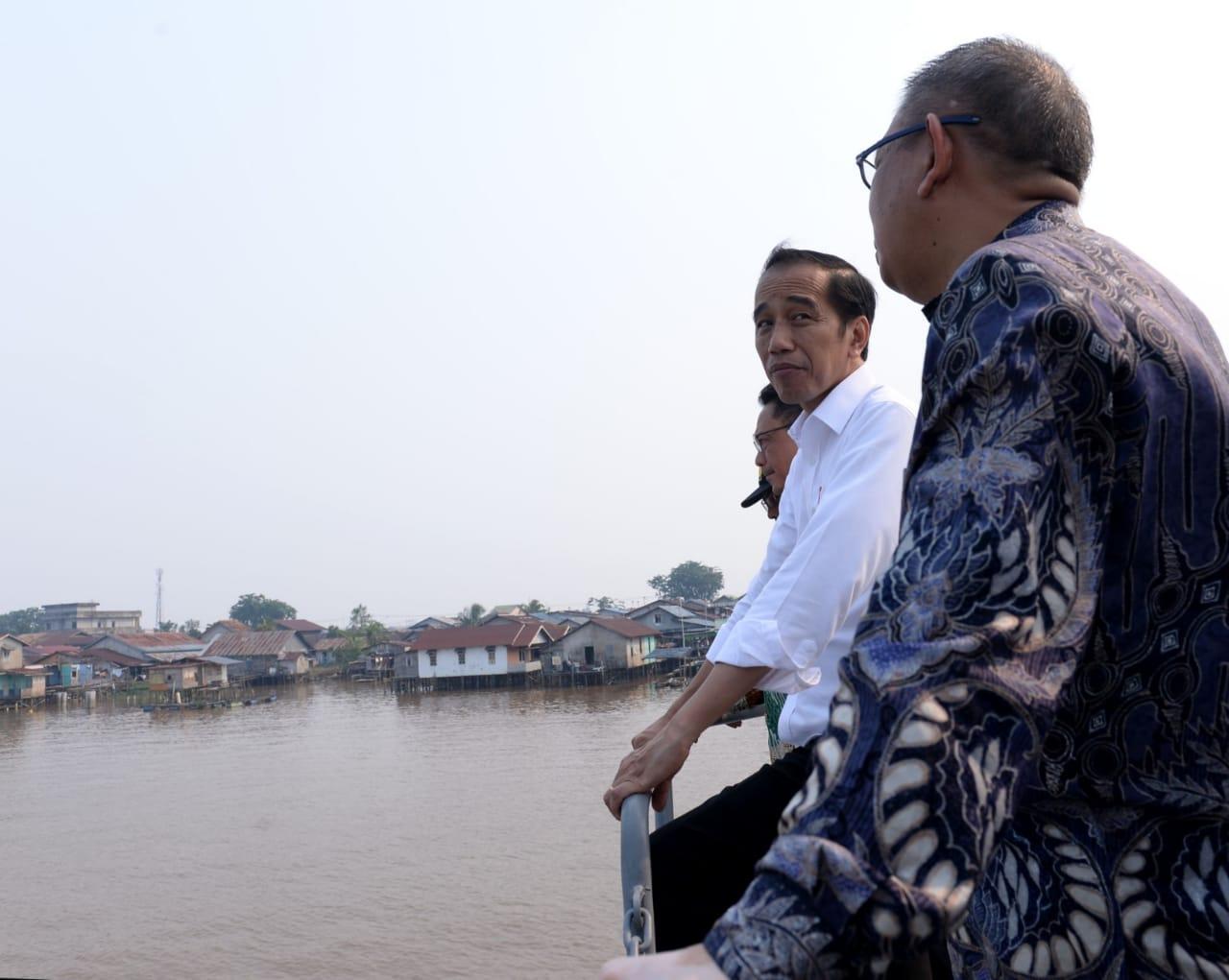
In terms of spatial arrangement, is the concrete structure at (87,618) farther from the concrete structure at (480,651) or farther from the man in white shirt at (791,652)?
the man in white shirt at (791,652)

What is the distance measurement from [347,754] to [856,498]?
25.1m

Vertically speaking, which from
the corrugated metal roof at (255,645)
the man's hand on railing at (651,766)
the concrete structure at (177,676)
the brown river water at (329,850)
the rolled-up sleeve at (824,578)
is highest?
the rolled-up sleeve at (824,578)

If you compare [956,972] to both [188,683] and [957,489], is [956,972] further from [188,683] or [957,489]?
[188,683]

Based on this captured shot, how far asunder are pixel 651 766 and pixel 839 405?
84 centimetres

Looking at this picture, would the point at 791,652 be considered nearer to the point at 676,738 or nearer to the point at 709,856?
the point at 676,738

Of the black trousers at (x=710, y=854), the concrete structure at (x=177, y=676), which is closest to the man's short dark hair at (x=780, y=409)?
the black trousers at (x=710, y=854)

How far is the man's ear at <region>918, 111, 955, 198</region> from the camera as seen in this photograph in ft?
3.19

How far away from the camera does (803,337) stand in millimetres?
2238

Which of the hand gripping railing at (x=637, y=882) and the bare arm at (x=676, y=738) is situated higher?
the bare arm at (x=676, y=738)

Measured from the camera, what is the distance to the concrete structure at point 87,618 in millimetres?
70000

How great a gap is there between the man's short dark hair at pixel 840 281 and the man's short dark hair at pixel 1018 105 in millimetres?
1250

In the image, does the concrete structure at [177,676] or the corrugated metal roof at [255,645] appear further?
the corrugated metal roof at [255,645]

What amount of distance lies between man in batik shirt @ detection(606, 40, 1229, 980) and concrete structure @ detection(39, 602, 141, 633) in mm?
75711

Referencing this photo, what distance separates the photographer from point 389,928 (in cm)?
1141
